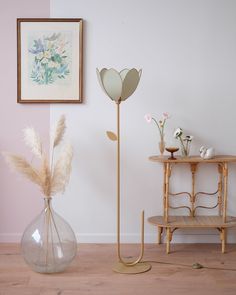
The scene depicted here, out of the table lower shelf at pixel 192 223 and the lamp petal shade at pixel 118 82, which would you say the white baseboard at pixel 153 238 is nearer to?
the table lower shelf at pixel 192 223

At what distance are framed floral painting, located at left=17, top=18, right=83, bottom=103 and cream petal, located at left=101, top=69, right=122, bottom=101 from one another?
24.6 inches

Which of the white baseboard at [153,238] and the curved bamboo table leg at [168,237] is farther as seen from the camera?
the white baseboard at [153,238]

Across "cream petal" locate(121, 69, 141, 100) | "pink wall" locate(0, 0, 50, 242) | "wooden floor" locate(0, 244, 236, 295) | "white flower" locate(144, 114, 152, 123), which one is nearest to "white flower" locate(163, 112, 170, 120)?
"white flower" locate(144, 114, 152, 123)

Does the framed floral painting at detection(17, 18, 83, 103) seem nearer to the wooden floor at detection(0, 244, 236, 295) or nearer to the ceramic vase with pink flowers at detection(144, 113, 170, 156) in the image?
the ceramic vase with pink flowers at detection(144, 113, 170, 156)

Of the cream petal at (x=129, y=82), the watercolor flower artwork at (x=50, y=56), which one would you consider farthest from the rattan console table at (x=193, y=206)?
the watercolor flower artwork at (x=50, y=56)

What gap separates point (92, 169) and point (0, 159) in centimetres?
72

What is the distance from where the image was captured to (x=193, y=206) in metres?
3.77

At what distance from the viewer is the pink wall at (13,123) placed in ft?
12.0

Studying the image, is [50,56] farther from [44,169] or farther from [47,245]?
[47,245]

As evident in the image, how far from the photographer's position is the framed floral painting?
3.66m

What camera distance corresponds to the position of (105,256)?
3465 millimetres

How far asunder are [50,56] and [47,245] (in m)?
1.44

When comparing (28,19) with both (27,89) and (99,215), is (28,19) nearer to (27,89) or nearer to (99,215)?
(27,89)

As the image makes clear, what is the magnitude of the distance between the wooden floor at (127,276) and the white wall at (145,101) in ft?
1.16
